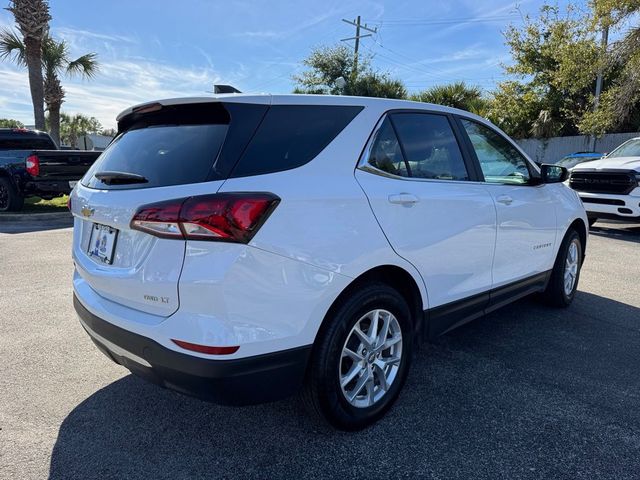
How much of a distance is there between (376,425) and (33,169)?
10130 millimetres

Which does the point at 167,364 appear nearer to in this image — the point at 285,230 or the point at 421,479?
the point at 285,230

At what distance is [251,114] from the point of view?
236 cm

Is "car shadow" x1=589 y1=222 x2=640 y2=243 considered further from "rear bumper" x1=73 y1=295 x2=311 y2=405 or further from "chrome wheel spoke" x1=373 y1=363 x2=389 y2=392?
"rear bumper" x1=73 y1=295 x2=311 y2=405

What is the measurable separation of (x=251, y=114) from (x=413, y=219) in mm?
1112

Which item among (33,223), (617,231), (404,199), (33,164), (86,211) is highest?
(404,199)

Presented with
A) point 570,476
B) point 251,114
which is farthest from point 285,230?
point 570,476

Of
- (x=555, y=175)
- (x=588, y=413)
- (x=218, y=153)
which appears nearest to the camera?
(x=218, y=153)

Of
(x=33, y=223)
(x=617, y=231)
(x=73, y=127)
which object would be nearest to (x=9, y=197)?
(x=33, y=223)

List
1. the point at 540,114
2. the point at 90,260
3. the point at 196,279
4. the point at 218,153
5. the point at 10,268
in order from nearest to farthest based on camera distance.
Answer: the point at 196,279 → the point at 218,153 → the point at 90,260 → the point at 10,268 → the point at 540,114

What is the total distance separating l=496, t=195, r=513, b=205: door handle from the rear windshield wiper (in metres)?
2.52

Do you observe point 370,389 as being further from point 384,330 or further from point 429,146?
point 429,146

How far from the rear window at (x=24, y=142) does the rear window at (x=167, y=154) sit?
10.4 m

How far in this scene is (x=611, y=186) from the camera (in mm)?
9336

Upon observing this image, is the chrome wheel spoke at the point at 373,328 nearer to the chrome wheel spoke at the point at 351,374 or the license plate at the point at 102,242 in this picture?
the chrome wheel spoke at the point at 351,374
